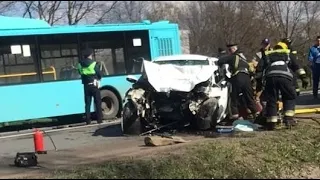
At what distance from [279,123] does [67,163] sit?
14.5ft

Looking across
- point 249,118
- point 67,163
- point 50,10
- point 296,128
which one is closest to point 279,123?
point 296,128

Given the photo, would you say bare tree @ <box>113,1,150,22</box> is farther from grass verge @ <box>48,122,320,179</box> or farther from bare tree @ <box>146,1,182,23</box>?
grass verge @ <box>48,122,320,179</box>

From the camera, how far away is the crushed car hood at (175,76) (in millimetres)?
11469

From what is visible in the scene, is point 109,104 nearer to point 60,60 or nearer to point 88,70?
point 60,60

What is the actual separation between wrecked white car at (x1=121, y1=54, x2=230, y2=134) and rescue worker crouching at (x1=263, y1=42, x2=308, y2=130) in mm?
1137

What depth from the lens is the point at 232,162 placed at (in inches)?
323

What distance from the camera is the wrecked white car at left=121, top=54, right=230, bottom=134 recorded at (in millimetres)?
11484

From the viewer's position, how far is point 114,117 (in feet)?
56.1

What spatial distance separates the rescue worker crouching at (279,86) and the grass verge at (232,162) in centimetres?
82

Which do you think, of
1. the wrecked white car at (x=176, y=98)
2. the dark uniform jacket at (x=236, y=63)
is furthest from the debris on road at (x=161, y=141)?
the dark uniform jacket at (x=236, y=63)

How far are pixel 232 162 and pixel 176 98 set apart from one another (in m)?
3.61

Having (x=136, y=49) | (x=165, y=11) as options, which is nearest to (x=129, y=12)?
(x=165, y=11)

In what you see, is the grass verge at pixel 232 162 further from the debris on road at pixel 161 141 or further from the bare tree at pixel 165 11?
the bare tree at pixel 165 11

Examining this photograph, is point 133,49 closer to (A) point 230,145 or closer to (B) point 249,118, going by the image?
(B) point 249,118
